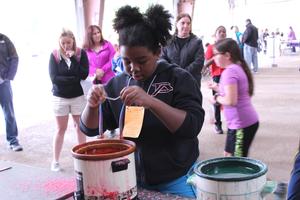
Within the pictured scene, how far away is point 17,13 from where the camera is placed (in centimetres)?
654

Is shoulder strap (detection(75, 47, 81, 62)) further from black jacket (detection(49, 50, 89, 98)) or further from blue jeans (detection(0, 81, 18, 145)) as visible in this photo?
blue jeans (detection(0, 81, 18, 145))

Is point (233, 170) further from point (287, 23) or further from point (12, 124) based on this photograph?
point (287, 23)

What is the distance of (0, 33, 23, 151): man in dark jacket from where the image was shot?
4.24 m

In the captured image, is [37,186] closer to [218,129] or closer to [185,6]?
[218,129]

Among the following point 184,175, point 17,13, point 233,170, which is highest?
point 17,13

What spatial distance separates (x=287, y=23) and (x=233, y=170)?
22.2m

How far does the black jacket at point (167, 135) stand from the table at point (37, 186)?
115 mm

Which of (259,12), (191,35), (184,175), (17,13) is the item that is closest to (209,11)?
(259,12)

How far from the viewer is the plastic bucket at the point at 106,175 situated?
3.31 feet

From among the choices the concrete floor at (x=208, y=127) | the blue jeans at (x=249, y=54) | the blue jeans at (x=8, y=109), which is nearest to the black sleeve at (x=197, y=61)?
the concrete floor at (x=208, y=127)

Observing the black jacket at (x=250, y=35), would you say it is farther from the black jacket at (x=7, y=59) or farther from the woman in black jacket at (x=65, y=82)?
the woman in black jacket at (x=65, y=82)

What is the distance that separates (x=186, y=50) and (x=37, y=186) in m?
2.89

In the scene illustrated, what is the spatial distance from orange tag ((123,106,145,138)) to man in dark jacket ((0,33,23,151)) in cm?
331

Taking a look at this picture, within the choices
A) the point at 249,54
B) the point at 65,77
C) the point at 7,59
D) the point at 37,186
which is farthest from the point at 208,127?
the point at 249,54
